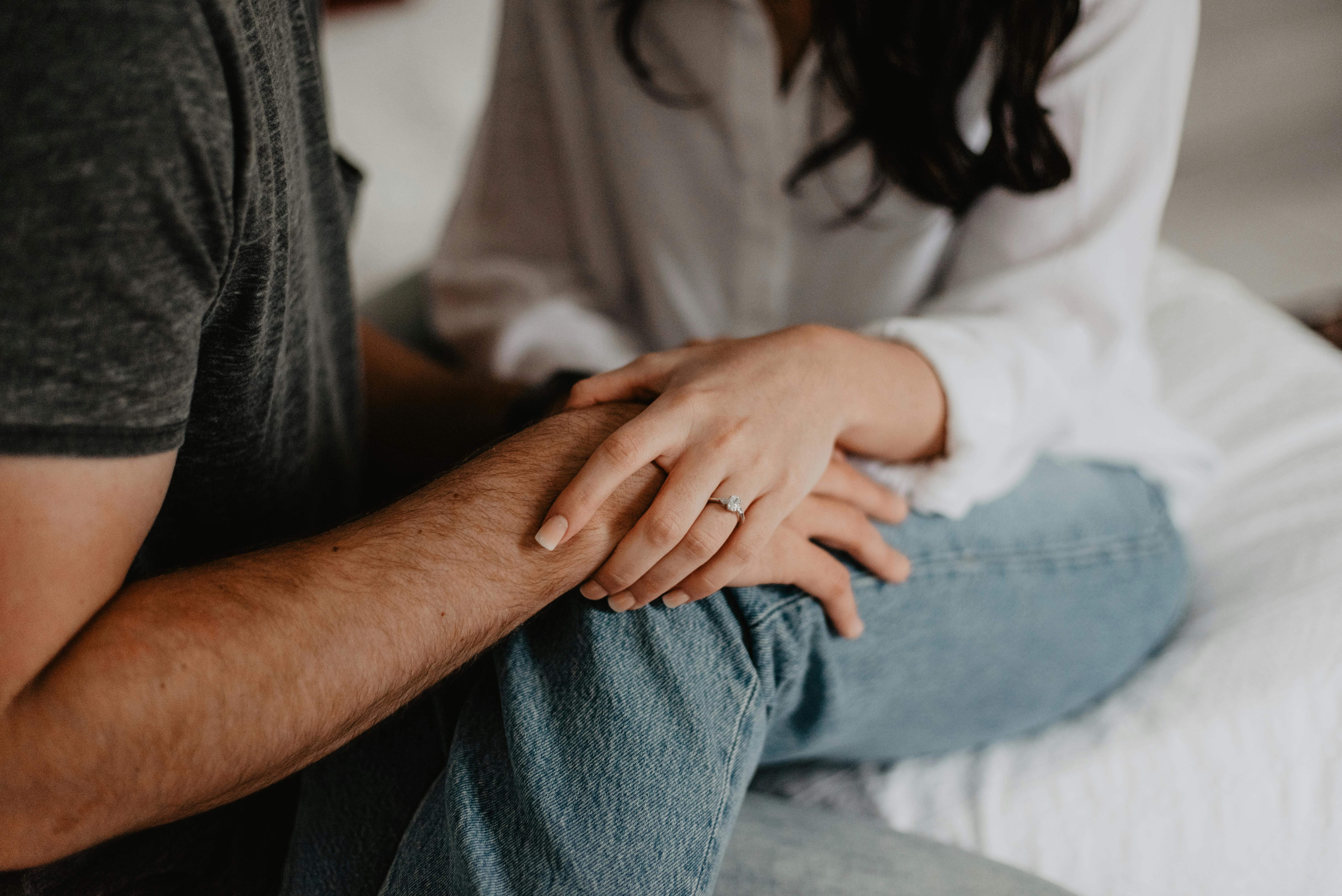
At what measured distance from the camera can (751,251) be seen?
88 cm

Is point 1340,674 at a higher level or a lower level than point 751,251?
lower

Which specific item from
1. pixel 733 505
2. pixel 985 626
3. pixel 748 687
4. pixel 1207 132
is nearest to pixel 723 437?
pixel 733 505

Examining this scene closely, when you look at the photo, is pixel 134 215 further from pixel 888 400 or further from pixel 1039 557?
pixel 1039 557

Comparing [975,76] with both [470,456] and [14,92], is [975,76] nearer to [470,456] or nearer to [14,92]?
[470,456]

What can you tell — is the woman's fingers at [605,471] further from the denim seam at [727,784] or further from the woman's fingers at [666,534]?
the denim seam at [727,784]

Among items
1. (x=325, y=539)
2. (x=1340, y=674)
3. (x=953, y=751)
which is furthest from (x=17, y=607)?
(x=1340, y=674)

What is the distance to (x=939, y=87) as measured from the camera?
707 mm

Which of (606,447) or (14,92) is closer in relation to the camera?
(14,92)

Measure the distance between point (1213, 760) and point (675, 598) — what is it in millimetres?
455

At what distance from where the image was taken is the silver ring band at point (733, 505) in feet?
1.71

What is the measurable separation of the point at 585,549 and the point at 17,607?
26 cm

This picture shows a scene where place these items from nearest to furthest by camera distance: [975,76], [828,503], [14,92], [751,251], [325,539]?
[14,92] → [325,539] → [828,503] → [975,76] → [751,251]

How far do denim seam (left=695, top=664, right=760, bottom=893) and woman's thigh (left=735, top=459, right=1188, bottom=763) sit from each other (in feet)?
0.07

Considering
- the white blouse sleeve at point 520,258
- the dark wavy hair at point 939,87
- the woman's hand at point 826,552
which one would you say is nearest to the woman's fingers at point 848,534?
the woman's hand at point 826,552
